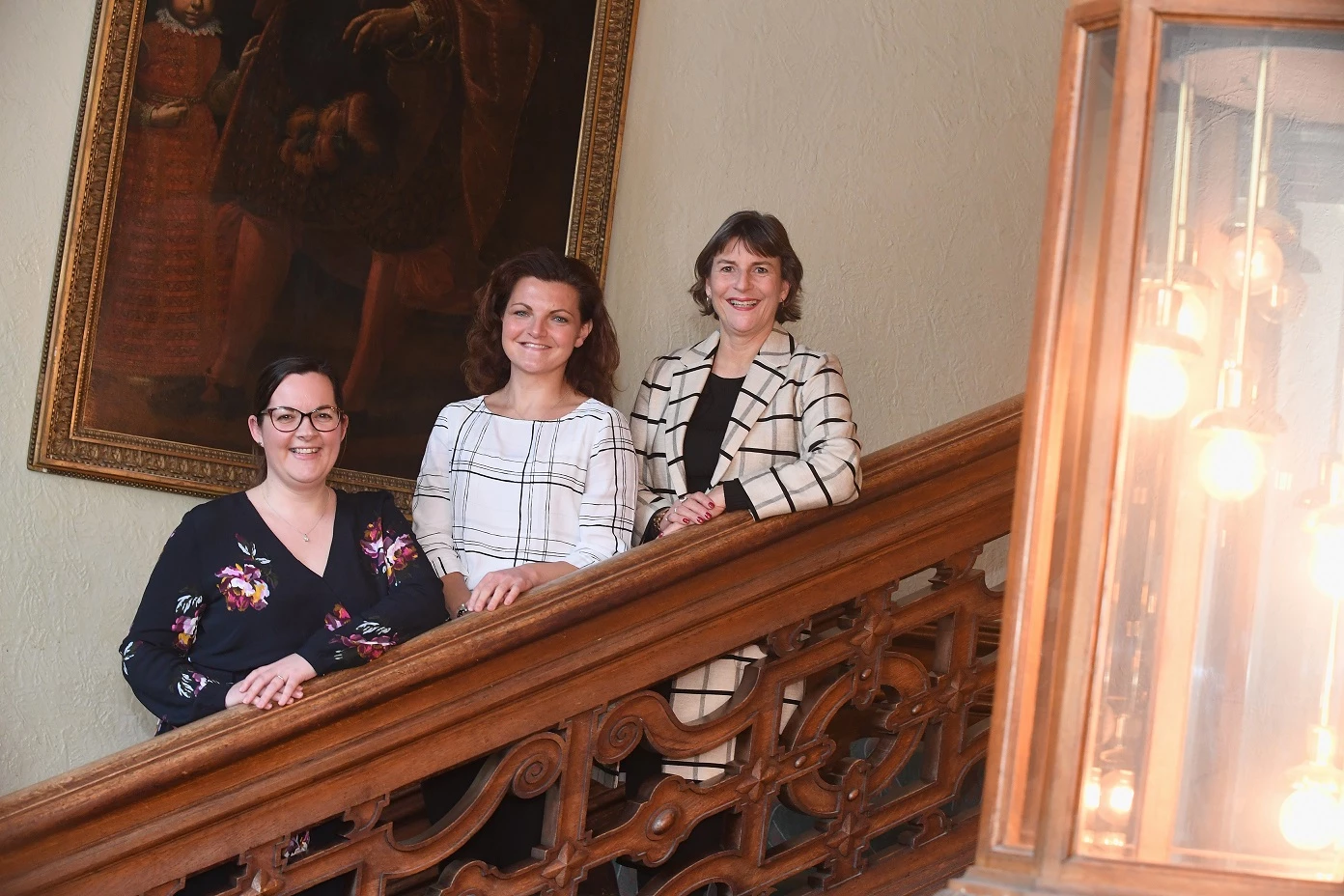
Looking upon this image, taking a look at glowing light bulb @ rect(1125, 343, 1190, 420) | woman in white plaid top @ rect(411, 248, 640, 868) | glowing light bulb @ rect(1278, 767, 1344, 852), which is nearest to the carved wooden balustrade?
woman in white plaid top @ rect(411, 248, 640, 868)

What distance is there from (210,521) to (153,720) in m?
1.42

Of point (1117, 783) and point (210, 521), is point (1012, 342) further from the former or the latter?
point (1117, 783)

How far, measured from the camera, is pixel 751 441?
379cm

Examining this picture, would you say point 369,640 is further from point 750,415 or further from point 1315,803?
point 1315,803

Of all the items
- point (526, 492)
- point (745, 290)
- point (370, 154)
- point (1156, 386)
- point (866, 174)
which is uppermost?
point (866, 174)

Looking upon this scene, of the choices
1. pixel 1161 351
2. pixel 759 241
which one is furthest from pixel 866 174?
pixel 1161 351

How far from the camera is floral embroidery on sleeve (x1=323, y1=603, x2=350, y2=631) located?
10.4 feet

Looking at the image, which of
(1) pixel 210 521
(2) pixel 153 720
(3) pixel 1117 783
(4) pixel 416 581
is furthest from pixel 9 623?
(3) pixel 1117 783

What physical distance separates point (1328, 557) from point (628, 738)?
4.99ft

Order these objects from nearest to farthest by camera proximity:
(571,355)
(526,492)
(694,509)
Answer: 1. (694,509)
2. (526,492)
3. (571,355)

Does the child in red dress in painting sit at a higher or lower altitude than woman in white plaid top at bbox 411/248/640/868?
higher

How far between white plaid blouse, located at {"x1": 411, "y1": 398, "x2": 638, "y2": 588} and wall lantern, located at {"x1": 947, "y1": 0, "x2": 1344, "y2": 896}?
1639 millimetres

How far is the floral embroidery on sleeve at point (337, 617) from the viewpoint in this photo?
3.16 m

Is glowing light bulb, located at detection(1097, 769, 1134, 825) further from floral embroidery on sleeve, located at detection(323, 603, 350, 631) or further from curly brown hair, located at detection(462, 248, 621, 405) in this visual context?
curly brown hair, located at detection(462, 248, 621, 405)
